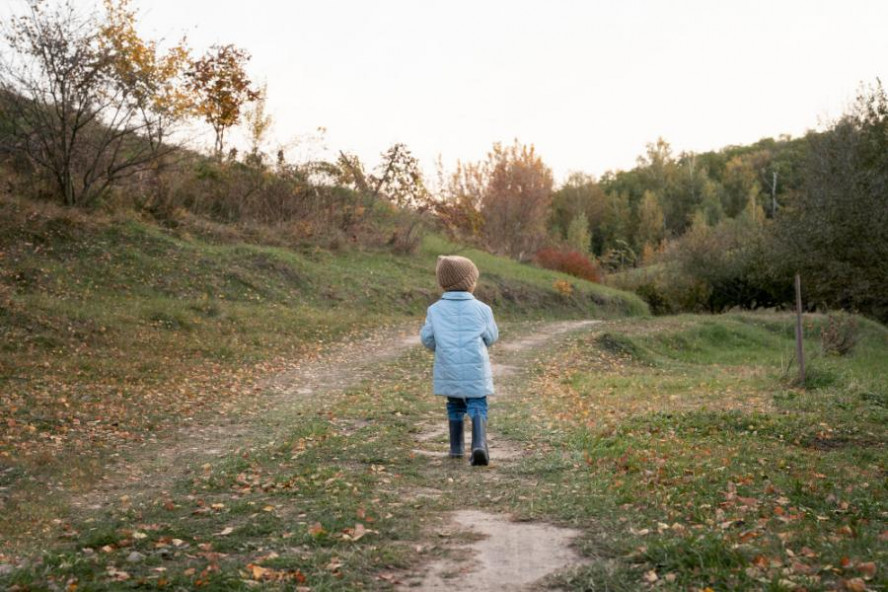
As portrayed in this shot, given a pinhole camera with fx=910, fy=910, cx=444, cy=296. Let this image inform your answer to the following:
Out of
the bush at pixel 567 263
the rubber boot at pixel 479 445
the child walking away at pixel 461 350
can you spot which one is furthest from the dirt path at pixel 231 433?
the bush at pixel 567 263

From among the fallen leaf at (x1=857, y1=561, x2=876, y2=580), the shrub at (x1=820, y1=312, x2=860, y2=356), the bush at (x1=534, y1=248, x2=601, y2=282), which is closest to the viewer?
the fallen leaf at (x1=857, y1=561, x2=876, y2=580)

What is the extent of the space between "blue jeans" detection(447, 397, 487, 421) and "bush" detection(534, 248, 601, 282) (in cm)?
4165

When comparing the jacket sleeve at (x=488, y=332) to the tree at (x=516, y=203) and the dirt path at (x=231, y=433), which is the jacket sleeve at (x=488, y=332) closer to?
the dirt path at (x=231, y=433)

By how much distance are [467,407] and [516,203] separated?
1867 inches

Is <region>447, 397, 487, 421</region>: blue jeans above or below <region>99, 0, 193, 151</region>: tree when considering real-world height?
below

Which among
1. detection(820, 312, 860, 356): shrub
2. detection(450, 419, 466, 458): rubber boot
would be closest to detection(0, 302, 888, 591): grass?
detection(450, 419, 466, 458): rubber boot

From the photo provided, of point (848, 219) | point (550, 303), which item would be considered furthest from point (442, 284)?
point (550, 303)

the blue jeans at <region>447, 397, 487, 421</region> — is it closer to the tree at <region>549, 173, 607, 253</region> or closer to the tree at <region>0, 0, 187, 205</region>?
the tree at <region>0, 0, 187, 205</region>

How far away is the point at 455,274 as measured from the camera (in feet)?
30.0

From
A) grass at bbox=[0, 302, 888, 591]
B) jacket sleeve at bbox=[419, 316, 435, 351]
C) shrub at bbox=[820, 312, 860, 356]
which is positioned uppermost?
jacket sleeve at bbox=[419, 316, 435, 351]

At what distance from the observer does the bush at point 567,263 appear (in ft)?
167

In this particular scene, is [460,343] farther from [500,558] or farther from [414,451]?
[500,558]

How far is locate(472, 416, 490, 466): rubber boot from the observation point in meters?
8.63

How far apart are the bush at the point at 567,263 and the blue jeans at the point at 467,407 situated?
137 ft
